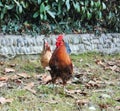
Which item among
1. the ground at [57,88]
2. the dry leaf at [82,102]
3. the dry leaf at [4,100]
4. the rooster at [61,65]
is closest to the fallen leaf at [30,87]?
the ground at [57,88]

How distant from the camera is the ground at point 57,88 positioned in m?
4.37

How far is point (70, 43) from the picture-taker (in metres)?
7.95

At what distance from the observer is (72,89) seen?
5.14 metres

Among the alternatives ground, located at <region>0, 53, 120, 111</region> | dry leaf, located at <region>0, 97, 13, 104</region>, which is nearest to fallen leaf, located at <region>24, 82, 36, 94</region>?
ground, located at <region>0, 53, 120, 111</region>

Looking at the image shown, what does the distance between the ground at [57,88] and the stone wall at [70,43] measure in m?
0.26

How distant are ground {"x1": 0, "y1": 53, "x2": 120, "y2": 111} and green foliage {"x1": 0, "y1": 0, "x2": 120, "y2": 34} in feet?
2.67

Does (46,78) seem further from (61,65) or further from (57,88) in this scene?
(61,65)

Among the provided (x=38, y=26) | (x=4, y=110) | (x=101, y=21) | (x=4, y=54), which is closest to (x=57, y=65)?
(x=4, y=110)

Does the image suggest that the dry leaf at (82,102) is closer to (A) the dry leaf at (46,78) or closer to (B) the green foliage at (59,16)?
(A) the dry leaf at (46,78)

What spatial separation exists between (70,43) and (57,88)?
303cm

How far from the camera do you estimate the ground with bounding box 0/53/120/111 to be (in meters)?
4.37

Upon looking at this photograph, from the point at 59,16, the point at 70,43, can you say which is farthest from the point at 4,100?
the point at 59,16

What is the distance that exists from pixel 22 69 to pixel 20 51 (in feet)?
3.49

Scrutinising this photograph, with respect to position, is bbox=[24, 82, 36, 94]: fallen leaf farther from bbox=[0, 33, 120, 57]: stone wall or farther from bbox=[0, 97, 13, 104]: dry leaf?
bbox=[0, 33, 120, 57]: stone wall
